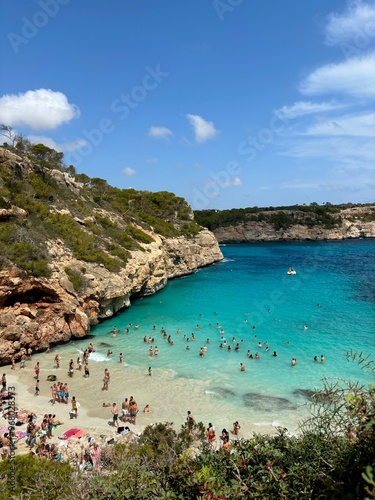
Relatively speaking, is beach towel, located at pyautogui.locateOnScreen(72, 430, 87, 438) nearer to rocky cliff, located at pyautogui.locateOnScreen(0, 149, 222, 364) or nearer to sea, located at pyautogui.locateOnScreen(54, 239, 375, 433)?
sea, located at pyautogui.locateOnScreen(54, 239, 375, 433)

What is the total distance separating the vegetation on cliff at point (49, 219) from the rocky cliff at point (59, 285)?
15cm


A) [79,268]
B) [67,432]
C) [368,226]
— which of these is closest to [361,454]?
[67,432]

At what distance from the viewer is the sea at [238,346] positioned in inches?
712

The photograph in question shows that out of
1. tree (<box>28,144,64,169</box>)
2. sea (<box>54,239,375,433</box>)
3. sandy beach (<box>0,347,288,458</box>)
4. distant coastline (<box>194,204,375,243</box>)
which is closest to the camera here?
sandy beach (<box>0,347,288,458</box>)

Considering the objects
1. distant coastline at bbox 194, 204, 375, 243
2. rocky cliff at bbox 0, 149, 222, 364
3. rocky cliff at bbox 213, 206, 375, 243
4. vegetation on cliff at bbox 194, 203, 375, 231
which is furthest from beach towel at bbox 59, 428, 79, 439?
vegetation on cliff at bbox 194, 203, 375, 231

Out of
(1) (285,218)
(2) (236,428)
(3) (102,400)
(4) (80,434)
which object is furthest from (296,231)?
(4) (80,434)

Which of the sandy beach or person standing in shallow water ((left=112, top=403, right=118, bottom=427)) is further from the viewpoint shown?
person standing in shallow water ((left=112, top=403, right=118, bottom=427))

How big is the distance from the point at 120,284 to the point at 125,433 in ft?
63.7

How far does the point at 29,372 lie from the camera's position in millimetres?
21531

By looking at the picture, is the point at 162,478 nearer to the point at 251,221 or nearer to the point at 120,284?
the point at 120,284

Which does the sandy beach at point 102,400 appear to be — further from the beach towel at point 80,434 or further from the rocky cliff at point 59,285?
the rocky cliff at point 59,285

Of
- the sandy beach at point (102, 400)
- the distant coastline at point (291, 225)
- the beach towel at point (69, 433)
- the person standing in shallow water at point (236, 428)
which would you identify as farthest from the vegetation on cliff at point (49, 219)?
the distant coastline at point (291, 225)

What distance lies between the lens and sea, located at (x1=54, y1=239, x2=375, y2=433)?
59.4 ft

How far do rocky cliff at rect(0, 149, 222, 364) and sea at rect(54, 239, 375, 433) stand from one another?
172 cm
